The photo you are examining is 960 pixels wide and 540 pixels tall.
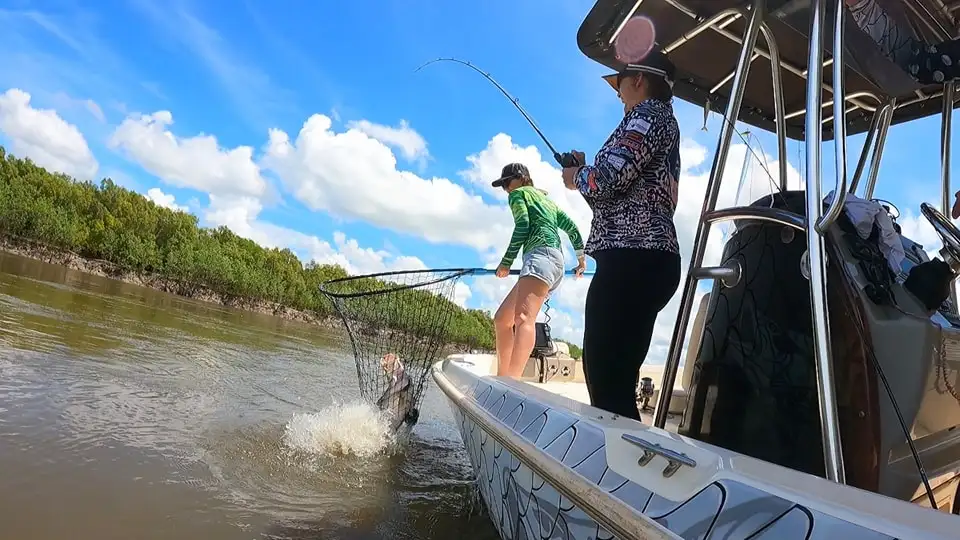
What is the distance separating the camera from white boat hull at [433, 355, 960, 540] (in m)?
0.87

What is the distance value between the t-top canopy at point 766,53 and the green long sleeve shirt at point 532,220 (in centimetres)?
132

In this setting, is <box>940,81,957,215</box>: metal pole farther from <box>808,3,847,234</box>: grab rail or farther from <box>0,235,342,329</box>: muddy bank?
<box>0,235,342,329</box>: muddy bank

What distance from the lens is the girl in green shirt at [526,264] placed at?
12.2ft

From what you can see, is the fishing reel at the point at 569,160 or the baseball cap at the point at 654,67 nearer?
the baseball cap at the point at 654,67

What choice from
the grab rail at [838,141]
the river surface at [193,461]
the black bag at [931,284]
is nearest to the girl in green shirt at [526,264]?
the river surface at [193,461]

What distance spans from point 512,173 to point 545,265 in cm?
83

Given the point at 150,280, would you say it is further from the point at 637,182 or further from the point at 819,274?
the point at 819,274

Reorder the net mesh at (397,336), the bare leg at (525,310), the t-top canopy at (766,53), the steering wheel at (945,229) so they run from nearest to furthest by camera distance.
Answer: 1. the steering wheel at (945,229)
2. the t-top canopy at (766,53)
3. the bare leg at (525,310)
4. the net mesh at (397,336)

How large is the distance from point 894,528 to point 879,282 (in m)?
1.00

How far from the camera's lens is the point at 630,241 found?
2.13 m

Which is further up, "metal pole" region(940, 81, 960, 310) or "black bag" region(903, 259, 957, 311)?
"metal pole" region(940, 81, 960, 310)

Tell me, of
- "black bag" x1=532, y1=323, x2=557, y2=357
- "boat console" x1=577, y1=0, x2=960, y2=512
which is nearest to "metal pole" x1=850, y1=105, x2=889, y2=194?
"boat console" x1=577, y1=0, x2=960, y2=512

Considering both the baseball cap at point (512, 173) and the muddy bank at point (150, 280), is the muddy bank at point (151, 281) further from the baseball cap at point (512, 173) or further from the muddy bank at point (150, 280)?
the baseball cap at point (512, 173)

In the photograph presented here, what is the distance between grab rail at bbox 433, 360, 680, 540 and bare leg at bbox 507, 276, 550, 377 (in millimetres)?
1489
